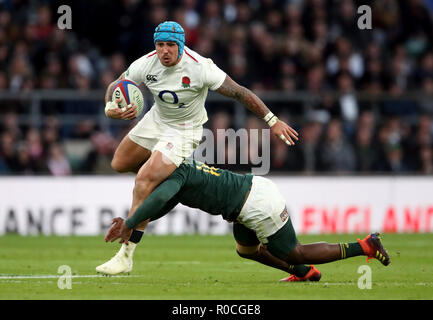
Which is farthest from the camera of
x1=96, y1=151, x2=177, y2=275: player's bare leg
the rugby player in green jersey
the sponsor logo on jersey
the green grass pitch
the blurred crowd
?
the blurred crowd

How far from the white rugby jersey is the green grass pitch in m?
2.00

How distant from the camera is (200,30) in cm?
2070

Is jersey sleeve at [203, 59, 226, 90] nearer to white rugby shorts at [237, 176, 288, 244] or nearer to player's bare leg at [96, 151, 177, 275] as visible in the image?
player's bare leg at [96, 151, 177, 275]

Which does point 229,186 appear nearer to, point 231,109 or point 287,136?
point 287,136

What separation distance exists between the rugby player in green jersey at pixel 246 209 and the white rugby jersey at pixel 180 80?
0.96 m

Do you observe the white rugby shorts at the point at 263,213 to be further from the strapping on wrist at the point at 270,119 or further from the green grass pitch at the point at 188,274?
the strapping on wrist at the point at 270,119

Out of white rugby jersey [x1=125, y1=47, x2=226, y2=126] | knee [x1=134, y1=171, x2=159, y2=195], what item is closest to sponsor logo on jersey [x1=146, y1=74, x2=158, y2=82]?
white rugby jersey [x1=125, y1=47, x2=226, y2=126]

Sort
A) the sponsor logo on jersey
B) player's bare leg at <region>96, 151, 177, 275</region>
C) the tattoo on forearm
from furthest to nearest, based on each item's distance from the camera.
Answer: the sponsor logo on jersey, the tattoo on forearm, player's bare leg at <region>96, 151, 177, 275</region>

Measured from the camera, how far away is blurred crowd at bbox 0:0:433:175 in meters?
18.7

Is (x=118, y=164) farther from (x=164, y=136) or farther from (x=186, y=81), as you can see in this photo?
(x=186, y=81)

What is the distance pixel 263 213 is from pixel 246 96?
1428 mm

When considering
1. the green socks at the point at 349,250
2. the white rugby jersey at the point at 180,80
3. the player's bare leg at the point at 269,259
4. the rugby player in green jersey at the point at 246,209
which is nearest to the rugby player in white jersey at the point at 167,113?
the white rugby jersey at the point at 180,80

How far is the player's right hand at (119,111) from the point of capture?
9.91 metres

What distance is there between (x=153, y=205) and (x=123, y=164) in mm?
1688
